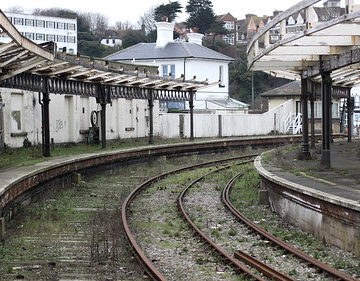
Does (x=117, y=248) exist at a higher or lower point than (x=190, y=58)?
lower

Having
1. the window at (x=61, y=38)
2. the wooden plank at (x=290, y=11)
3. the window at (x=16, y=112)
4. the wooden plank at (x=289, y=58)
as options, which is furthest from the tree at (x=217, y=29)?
the wooden plank at (x=290, y=11)

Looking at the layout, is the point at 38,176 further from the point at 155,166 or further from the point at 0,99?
the point at 155,166

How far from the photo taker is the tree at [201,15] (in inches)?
3489

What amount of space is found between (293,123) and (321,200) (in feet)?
130

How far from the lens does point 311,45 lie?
15.5m

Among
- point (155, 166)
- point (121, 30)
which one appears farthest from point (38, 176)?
point (121, 30)

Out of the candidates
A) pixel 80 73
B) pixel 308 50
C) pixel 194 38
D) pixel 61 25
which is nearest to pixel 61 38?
pixel 61 25

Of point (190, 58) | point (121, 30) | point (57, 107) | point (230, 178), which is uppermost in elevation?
point (121, 30)

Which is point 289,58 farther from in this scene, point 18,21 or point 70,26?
point 18,21

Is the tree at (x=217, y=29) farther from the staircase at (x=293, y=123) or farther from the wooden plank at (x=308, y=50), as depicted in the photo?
the wooden plank at (x=308, y=50)

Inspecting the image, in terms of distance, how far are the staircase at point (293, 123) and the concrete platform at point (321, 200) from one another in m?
32.6

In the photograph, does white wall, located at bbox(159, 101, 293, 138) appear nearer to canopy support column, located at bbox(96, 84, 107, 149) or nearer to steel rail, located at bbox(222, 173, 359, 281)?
canopy support column, located at bbox(96, 84, 107, 149)

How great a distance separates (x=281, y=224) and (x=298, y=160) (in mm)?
8593

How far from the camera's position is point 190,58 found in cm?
5803
